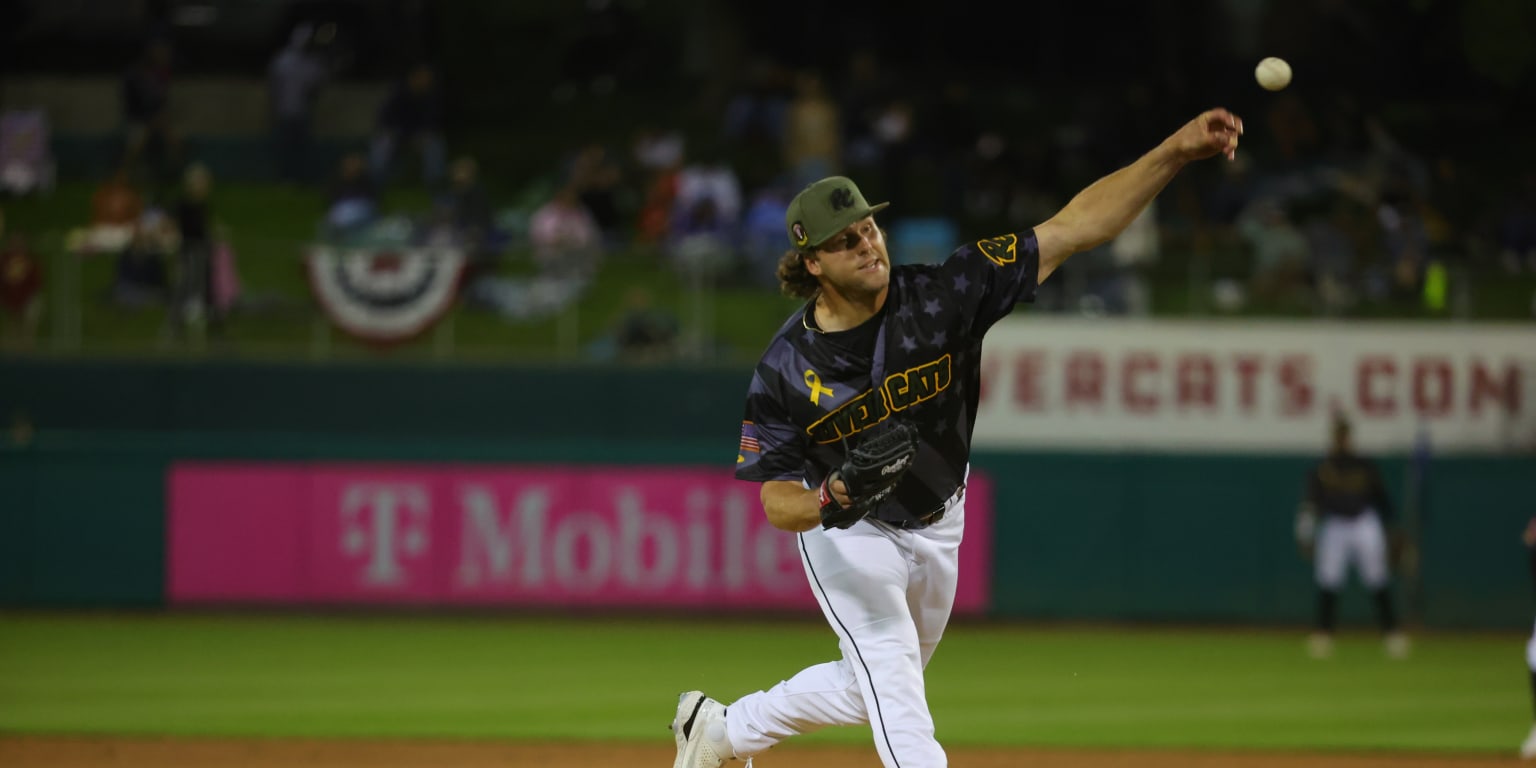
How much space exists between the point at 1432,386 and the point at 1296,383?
130cm

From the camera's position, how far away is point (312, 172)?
22.8 meters

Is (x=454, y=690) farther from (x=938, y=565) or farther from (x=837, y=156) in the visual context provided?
(x=837, y=156)

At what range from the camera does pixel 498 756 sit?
1041cm

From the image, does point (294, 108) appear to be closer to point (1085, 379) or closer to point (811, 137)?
point (811, 137)

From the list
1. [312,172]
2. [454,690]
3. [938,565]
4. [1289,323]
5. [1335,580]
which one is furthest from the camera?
[312,172]

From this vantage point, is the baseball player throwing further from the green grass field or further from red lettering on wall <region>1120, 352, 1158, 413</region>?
red lettering on wall <region>1120, 352, 1158, 413</region>

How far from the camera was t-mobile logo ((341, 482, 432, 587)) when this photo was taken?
56.2 ft

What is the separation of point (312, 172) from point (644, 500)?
802cm

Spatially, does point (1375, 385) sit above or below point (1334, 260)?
below

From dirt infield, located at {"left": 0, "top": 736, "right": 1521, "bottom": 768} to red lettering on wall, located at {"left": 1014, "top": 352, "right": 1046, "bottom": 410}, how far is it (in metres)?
7.80

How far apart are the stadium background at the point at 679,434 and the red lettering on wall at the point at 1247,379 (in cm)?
26

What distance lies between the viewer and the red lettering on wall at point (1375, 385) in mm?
18172

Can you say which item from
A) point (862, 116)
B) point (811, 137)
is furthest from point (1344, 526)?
point (862, 116)

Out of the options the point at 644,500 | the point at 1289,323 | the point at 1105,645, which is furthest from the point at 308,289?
the point at 1289,323
